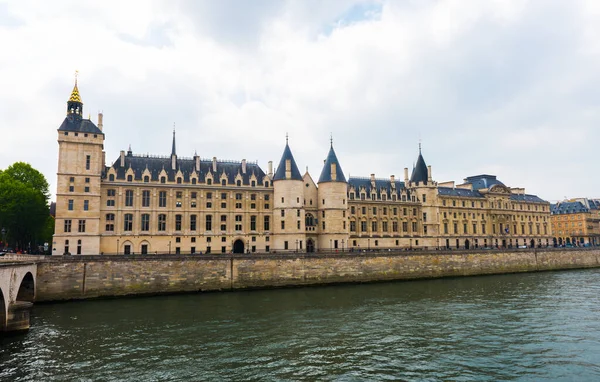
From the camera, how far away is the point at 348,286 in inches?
2160

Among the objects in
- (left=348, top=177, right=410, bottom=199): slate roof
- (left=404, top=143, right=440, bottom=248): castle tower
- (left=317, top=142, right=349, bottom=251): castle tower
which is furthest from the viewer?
(left=404, top=143, right=440, bottom=248): castle tower

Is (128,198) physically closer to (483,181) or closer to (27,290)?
(27,290)

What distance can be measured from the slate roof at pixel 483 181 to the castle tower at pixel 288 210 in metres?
51.2

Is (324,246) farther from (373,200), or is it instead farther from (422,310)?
(422,310)

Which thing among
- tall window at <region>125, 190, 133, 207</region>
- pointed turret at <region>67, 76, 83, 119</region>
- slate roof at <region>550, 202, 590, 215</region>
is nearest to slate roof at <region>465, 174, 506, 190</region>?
slate roof at <region>550, 202, 590, 215</region>

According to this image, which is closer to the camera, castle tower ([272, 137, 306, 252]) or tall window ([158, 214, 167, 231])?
tall window ([158, 214, 167, 231])

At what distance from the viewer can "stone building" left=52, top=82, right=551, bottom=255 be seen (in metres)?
58.5

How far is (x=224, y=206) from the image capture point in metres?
67.8

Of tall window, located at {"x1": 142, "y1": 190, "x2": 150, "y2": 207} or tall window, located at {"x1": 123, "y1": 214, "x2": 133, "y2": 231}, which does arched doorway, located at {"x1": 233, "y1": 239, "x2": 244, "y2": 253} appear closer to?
tall window, located at {"x1": 142, "y1": 190, "x2": 150, "y2": 207}

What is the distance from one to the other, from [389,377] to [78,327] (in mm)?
22842

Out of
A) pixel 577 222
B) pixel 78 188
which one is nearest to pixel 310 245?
pixel 78 188

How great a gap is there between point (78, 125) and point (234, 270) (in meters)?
31.0

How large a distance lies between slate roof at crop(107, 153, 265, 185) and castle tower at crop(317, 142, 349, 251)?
36.5ft

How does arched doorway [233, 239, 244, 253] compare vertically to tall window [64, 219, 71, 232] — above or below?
below
